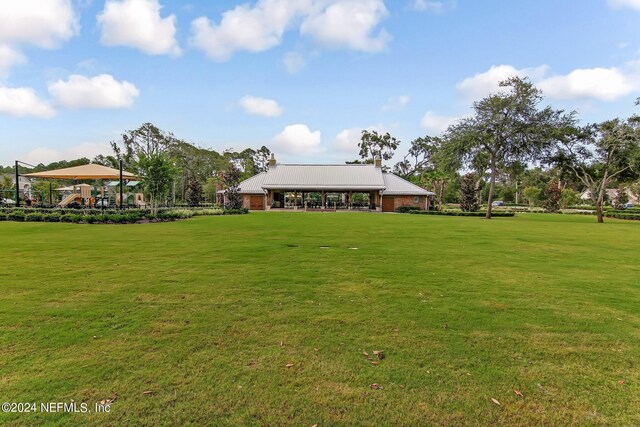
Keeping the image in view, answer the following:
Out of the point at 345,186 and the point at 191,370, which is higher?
the point at 345,186

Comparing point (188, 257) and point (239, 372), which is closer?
point (239, 372)

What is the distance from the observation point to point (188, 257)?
24.6 feet

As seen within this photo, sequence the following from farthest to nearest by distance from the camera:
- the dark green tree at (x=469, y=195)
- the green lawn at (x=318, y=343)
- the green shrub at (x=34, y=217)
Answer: the dark green tree at (x=469, y=195)
the green shrub at (x=34, y=217)
the green lawn at (x=318, y=343)

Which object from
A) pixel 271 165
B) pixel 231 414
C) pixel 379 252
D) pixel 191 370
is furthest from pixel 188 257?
pixel 271 165

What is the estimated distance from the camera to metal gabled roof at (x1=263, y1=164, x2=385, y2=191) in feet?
117

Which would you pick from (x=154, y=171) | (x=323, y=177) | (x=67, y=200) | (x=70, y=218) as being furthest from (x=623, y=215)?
(x=67, y=200)

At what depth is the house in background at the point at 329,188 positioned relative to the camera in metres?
35.8

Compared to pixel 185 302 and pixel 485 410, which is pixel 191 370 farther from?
pixel 485 410

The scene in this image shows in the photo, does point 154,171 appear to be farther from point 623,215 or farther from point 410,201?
point 623,215

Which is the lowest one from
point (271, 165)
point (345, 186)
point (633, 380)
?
point (633, 380)

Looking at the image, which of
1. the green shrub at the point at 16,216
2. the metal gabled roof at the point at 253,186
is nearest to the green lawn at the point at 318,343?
the green shrub at the point at 16,216

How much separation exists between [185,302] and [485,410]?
3475mm

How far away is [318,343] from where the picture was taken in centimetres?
328

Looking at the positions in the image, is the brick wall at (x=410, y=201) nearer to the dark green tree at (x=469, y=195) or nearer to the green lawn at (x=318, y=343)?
the dark green tree at (x=469, y=195)
